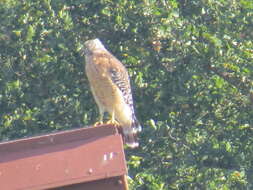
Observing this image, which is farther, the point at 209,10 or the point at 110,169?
the point at 209,10

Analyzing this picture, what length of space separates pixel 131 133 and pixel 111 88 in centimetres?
42

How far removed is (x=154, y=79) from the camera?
7211 millimetres

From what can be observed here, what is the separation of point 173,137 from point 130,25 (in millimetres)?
1072

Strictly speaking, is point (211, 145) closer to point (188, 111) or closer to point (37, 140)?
point (188, 111)

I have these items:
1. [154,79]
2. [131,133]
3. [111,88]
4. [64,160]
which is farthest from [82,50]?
[64,160]

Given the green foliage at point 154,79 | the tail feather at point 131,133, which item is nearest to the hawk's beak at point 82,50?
the green foliage at point 154,79

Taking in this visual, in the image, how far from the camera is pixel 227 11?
742cm

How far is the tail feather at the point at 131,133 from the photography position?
6.34 metres

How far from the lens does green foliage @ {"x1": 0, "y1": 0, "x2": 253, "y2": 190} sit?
6.96m

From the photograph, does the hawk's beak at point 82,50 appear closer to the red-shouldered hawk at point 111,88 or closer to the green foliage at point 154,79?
the green foliage at point 154,79

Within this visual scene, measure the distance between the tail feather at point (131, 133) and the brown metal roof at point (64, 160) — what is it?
234cm

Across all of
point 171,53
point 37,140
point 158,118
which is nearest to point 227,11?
point 171,53

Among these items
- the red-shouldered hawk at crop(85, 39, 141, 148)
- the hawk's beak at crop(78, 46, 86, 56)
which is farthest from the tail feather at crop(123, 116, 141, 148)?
the hawk's beak at crop(78, 46, 86, 56)

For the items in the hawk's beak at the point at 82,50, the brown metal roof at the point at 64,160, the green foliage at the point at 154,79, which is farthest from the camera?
the green foliage at the point at 154,79
